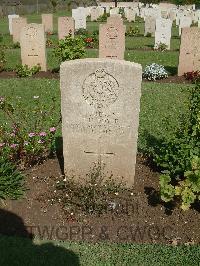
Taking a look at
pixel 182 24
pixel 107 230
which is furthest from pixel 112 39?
pixel 182 24

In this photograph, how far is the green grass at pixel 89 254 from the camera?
13.0 ft

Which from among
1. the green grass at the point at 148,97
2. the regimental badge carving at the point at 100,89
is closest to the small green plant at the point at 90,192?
the regimental badge carving at the point at 100,89

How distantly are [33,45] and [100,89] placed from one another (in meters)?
8.32

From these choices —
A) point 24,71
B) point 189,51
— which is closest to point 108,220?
point 24,71

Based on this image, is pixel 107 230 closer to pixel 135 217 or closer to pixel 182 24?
pixel 135 217

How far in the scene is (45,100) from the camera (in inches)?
369

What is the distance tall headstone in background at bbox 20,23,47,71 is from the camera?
1204 cm

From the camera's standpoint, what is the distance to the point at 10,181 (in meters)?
5.14

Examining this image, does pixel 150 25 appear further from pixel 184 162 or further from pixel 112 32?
pixel 184 162

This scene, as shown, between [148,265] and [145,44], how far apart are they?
1652 centimetres

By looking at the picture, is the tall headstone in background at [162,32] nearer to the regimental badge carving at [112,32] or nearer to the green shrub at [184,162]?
the regimental badge carving at [112,32]

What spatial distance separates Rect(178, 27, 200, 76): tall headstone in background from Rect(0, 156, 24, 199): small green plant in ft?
26.6

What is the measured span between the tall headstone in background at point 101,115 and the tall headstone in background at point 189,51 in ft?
25.1

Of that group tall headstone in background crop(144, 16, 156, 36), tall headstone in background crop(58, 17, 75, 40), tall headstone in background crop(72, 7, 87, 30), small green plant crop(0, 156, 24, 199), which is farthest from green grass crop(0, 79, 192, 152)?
tall headstone in background crop(72, 7, 87, 30)
